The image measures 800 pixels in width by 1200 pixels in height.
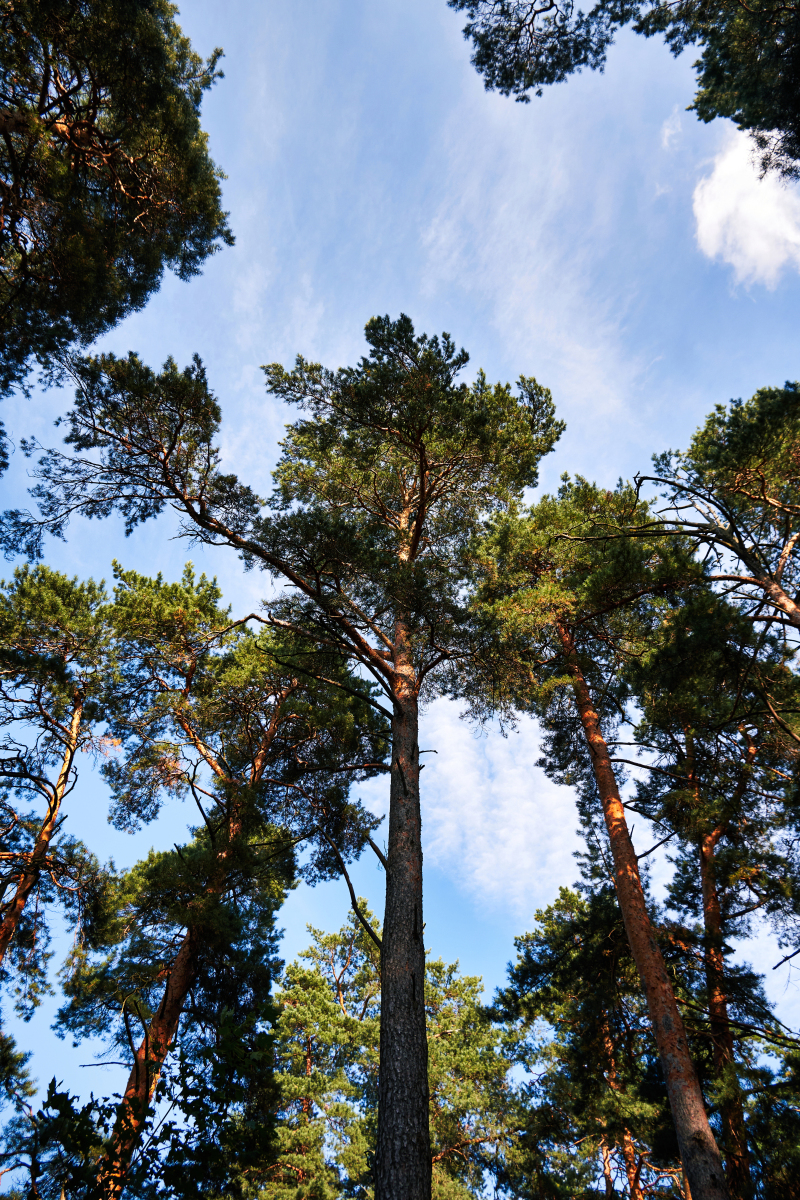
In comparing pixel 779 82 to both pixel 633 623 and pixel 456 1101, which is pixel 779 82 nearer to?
pixel 633 623

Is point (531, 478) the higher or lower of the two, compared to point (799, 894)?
higher

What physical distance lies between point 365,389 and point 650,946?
8441mm

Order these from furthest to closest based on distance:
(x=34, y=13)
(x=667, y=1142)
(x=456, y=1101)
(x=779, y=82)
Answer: (x=456, y=1101)
(x=667, y=1142)
(x=779, y=82)
(x=34, y=13)

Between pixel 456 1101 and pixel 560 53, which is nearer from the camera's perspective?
pixel 560 53

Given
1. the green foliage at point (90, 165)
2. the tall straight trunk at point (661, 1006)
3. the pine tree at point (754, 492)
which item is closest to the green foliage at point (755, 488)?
the pine tree at point (754, 492)

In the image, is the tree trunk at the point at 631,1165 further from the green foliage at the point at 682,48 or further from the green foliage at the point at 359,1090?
the green foliage at the point at 682,48

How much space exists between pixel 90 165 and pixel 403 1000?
1025 cm

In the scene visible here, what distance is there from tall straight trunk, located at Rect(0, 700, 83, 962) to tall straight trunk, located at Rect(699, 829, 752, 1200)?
1017 centimetres

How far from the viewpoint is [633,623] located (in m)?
9.84

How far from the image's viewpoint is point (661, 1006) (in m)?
6.94

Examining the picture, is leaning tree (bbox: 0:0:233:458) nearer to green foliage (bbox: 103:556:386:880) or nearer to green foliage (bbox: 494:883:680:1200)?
green foliage (bbox: 103:556:386:880)

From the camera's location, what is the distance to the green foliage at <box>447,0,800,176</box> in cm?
732

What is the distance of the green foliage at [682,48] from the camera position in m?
7.32

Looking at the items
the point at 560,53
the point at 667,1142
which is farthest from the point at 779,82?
the point at 667,1142
